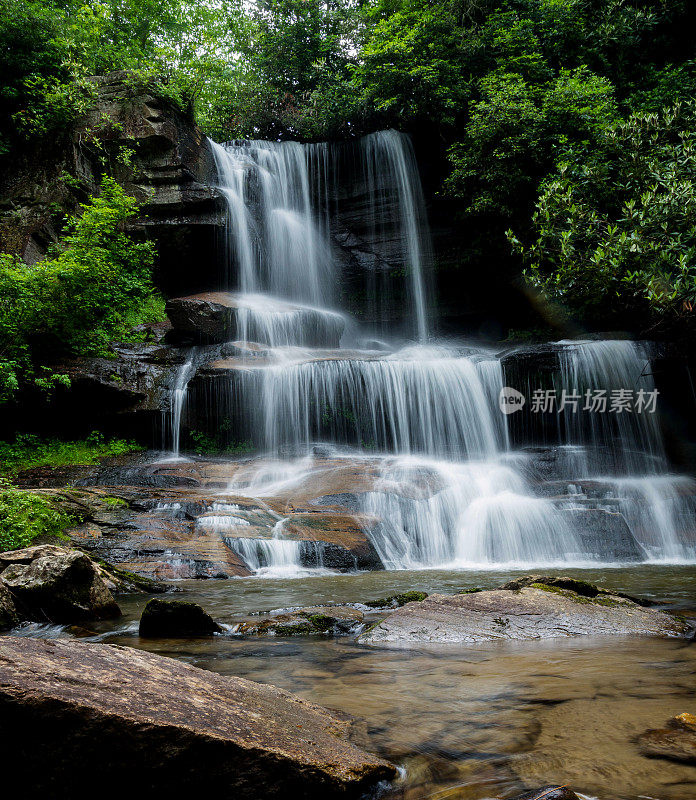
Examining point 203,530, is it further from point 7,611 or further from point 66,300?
point 66,300

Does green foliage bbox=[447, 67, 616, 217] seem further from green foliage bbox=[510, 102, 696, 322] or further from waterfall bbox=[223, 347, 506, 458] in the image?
waterfall bbox=[223, 347, 506, 458]

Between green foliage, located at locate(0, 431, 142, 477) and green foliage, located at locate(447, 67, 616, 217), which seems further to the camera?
green foliage, located at locate(447, 67, 616, 217)

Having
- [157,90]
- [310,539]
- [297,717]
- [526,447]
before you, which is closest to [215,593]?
[310,539]

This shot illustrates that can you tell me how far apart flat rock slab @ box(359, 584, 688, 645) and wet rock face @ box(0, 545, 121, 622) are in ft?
8.28

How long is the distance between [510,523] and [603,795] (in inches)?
313

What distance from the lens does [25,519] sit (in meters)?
6.89

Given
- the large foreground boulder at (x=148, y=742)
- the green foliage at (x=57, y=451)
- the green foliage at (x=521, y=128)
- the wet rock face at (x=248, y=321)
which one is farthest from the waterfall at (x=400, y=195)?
the large foreground boulder at (x=148, y=742)

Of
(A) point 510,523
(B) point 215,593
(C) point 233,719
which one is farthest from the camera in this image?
(A) point 510,523

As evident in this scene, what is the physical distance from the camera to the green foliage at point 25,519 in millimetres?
6594

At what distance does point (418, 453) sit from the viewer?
13852mm

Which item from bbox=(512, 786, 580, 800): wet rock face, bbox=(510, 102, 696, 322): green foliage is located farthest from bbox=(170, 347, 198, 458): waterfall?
bbox=(512, 786, 580, 800): wet rock face

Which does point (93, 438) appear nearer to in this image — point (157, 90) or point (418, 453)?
point (418, 453)

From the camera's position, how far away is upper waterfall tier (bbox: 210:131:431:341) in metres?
19.4

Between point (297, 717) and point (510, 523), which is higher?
point (297, 717)
